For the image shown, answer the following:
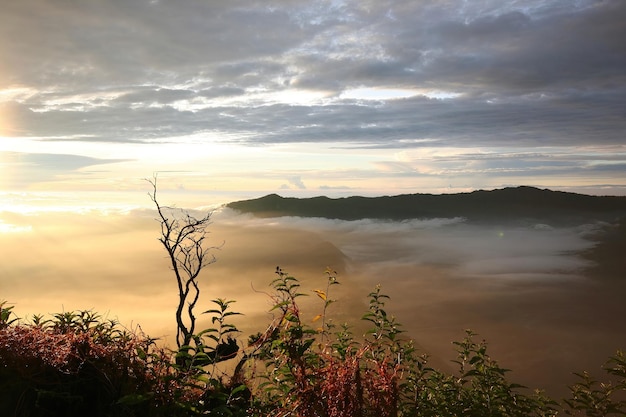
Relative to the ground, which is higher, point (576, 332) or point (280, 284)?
point (280, 284)

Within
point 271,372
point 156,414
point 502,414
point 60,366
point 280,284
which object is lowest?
point 502,414

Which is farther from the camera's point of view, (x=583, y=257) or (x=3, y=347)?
A: (x=583, y=257)

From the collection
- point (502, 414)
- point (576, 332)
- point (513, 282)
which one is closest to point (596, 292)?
point (513, 282)

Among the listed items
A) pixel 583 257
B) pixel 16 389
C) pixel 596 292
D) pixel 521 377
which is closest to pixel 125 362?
pixel 16 389

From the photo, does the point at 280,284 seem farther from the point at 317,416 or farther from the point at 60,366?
the point at 60,366

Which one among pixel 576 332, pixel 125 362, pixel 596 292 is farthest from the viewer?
pixel 596 292

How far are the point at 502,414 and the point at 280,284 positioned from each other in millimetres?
3425

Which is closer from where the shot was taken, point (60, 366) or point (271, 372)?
point (60, 366)

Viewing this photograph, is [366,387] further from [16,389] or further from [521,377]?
[521,377]

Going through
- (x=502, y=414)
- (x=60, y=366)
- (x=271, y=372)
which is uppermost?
(x=60, y=366)

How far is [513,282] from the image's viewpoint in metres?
127

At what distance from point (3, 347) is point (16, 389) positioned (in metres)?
0.46

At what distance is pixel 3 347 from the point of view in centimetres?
419

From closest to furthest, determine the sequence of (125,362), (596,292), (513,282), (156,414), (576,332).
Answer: (156,414)
(125,362)
(576,332)
(596,292)
(513,282)
